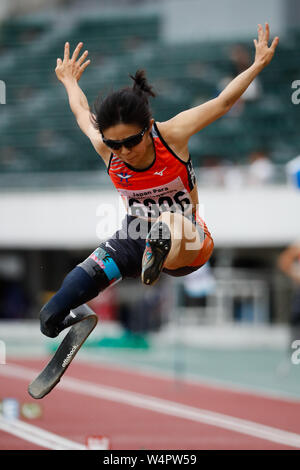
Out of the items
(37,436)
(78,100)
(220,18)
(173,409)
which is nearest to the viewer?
(78,100)

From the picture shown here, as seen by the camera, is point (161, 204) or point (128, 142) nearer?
point (128, 142)

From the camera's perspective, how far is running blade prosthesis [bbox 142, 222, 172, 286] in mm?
3617

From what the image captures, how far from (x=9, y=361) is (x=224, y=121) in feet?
28.4

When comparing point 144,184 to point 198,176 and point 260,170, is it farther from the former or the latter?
point 198,176

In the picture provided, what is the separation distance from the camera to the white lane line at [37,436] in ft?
17.3

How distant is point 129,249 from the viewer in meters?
4.18

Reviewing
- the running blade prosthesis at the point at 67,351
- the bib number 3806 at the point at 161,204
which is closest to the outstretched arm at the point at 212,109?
the bib number 3806 at the point at 161,204

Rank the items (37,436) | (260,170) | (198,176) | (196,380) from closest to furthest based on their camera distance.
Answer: (37,436), (196,380), (260,170), (198,176)

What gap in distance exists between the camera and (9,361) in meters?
13.0

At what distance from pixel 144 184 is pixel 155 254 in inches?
19.0

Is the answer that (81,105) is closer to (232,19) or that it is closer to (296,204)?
(296,204)

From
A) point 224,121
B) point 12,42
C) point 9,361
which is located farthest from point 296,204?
point 12,42

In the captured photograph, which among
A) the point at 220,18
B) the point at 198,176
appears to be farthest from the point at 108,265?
the point at 220,18

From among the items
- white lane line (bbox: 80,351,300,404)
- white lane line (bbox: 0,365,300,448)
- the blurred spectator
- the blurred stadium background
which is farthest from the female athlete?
the blurred spectator
